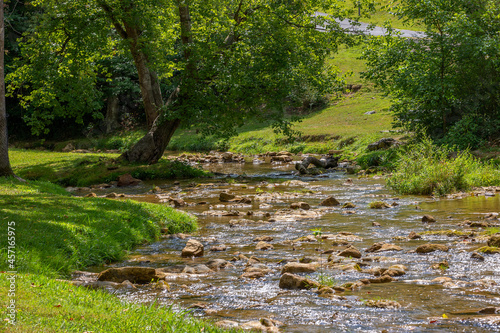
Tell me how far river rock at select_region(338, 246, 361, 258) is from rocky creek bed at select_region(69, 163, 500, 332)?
16 millimetres

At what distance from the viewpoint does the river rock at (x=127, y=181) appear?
1955 centimetres

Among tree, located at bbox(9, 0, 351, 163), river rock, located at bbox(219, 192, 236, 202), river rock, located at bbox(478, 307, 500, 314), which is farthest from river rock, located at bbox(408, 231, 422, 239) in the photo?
tree, located at bbox(9, 0, 351, 163)

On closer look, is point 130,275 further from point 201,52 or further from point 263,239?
point 201,52

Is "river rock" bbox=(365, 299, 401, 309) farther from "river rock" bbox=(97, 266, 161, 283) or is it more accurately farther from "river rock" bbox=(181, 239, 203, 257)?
"river rock" bbox=(181, 239, 203, 257)

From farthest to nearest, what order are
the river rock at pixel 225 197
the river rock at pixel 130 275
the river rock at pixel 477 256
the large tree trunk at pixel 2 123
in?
the river rock at pixel 225 197 < the large tree trunk at pixel 2 123 < the river rock at pixel 477 256 < the river rock at pixel 130 275

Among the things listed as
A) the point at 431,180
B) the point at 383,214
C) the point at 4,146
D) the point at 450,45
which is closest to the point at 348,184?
the point at 431,180

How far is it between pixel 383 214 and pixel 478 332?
731 centimetres

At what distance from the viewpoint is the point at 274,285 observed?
6.39 m

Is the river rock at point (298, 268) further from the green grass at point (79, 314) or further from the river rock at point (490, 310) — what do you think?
the river rock at point (490, 310)

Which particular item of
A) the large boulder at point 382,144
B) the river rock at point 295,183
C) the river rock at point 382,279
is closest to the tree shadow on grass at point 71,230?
the river rock at point 382,279

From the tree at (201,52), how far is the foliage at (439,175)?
21.7 ft

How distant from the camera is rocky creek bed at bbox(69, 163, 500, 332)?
16.8ft

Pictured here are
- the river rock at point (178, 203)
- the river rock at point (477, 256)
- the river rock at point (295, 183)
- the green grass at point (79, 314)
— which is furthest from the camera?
the river rock at point (295, 183)

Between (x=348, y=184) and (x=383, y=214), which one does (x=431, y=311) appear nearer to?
(x=383, y=214)
